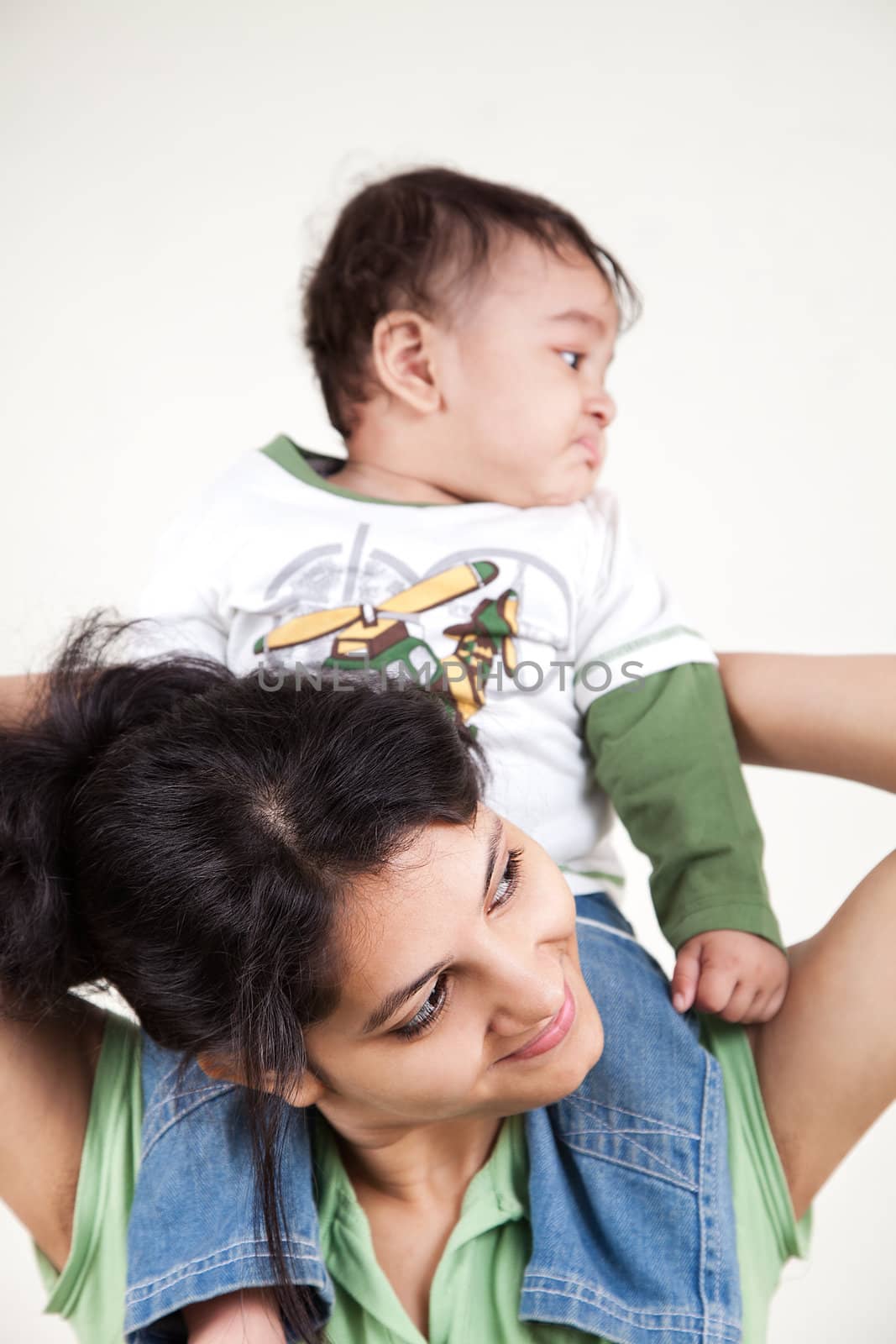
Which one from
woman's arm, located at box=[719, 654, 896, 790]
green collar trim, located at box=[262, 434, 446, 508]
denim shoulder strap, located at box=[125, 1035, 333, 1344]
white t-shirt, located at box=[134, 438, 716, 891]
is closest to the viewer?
denim shoulder strap, located at box=[125, 1035, 333, 1344]

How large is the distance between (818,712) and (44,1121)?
2.10 ft

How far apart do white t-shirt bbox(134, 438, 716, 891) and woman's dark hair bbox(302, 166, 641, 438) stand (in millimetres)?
165

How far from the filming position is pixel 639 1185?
1046 mm

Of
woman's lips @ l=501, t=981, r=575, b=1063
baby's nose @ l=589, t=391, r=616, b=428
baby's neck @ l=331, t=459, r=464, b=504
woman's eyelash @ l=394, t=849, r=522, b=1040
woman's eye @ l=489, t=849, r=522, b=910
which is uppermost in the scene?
baby's nose @ l=589, t=391, r=616, b=428

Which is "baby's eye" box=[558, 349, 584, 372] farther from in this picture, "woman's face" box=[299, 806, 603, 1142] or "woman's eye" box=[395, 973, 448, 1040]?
"woman's eye" box=[395, 973, 448, 1040]

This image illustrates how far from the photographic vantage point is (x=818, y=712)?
1.12m

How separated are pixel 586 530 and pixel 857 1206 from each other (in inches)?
44.2

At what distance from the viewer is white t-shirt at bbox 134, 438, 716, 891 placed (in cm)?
121

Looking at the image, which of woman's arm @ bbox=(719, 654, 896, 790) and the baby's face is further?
the baby's face

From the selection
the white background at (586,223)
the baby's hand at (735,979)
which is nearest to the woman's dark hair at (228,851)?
the baby's hand at (735,979)

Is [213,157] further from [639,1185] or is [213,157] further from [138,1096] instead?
[639,1185]

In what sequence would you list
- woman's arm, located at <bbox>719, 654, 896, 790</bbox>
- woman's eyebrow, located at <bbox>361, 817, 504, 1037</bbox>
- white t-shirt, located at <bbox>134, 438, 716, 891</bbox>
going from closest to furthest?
woman's eyebrow, located at <bbox>361, 817, 504, 1037</bbox> < woman's arm, located at <bbox>719, 654, 896, 790</bbox> < white t-shirt, located at <bbox>134, 438, 716, 891</bbox>

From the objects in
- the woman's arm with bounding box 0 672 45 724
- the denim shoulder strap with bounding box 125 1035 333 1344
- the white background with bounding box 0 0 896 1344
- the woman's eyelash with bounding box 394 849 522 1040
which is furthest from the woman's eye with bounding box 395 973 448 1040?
the white background with bounding box 0 0 896 1344

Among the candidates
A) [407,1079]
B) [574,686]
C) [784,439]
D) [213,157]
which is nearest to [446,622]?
[574,686]
